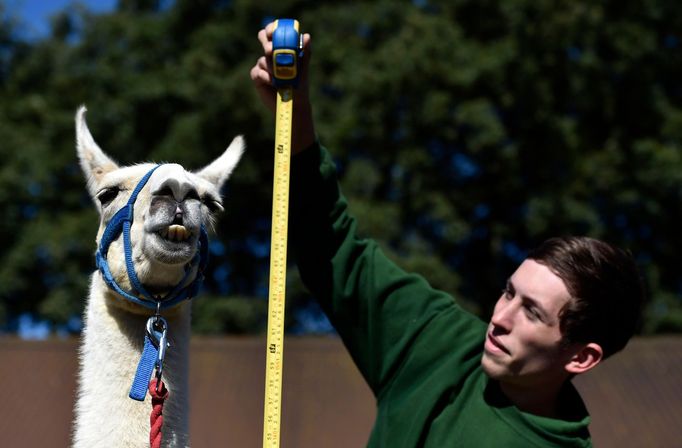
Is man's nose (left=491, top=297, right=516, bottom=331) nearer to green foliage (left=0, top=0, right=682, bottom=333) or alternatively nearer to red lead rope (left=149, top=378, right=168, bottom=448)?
red lead rope (left=149, top=378, right=168, bottom=448)

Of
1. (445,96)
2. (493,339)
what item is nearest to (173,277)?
(493,339)

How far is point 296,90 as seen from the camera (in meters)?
2.55

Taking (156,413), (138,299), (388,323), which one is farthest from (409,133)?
(156,413)

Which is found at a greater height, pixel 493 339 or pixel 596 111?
pixel 596 111

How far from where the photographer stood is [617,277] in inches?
93.8

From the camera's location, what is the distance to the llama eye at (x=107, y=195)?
239cm

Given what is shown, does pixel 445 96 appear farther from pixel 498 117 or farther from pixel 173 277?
pixel 173 277

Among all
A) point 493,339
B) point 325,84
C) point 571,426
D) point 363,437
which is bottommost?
point 363,437

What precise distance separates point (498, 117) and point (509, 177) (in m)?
1.04

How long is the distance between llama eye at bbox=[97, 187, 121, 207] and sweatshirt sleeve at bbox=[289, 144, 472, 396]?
58 centimetres

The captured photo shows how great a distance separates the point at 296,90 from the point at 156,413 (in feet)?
3.37

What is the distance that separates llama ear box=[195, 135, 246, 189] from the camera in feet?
8.68

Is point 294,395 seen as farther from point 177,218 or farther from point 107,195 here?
point 177,218

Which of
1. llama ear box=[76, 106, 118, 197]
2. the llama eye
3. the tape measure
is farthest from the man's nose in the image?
llama ear box=[76, 106, 118, 197]
